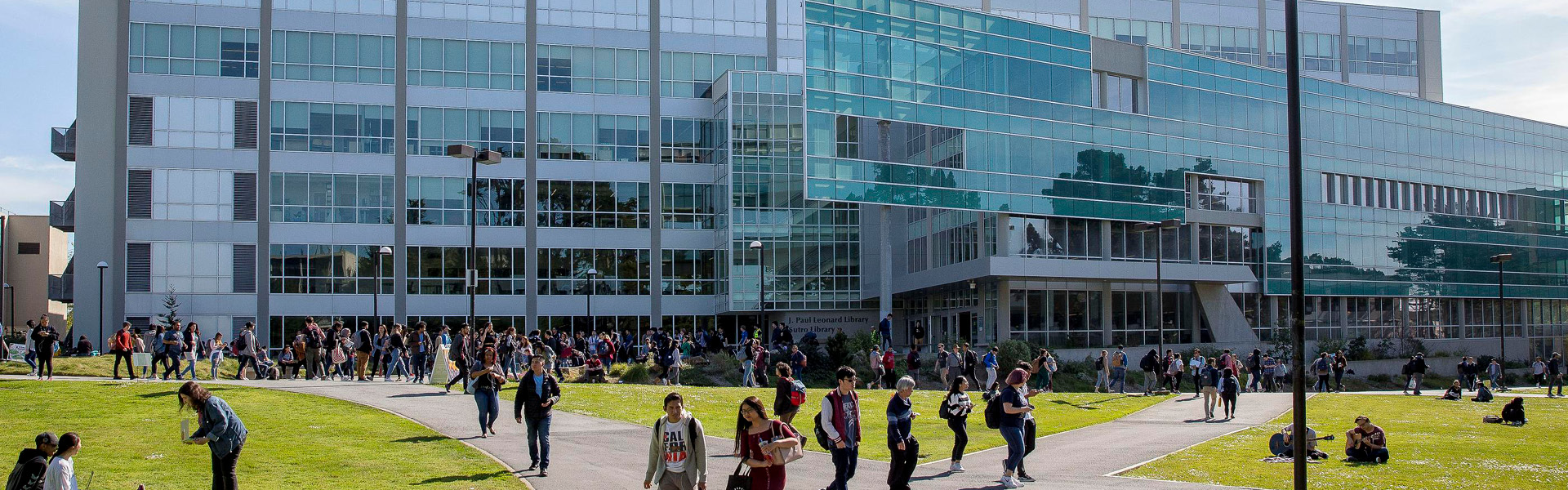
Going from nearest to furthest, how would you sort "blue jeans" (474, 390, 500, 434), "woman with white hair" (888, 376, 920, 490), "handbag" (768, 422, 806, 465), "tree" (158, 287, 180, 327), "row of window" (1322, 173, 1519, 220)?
"handbag" (768, 422, 806, 465)
"woman with white hair" (888, 376, 920, 490)
"blue jeans" (474, 390, 500, 434)
"tree" (158, 287, 180, 327)
"row of window" (1322, 173, 1519, 220)

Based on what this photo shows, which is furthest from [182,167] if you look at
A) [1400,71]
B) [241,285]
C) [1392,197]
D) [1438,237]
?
[1400,71]

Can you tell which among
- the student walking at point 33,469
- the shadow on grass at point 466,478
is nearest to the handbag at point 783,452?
the shadow on grass at point 466,478

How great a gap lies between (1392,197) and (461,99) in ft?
153

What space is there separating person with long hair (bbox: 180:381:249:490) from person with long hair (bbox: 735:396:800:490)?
17.3ft

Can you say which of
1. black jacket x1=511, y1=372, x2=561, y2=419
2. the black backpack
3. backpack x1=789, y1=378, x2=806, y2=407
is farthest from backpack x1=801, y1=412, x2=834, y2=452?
black jacket x1=511, y1=372, x2=561, y2=419

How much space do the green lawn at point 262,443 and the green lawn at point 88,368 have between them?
5.48 metres

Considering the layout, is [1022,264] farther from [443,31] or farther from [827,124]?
[443,31]

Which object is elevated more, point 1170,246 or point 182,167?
point 182,167

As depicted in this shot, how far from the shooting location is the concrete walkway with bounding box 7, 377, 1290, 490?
14.6 m

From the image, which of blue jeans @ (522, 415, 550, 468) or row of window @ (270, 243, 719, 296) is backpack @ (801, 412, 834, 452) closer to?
blue jeans @ (522, 415, 550, 468)

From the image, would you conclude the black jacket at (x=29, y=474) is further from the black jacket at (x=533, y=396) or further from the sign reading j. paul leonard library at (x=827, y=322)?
the sign reading j. paul leonard library at (x=827, y=322)

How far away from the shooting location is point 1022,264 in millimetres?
45031

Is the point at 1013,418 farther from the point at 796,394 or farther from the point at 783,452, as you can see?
the point at 783,452

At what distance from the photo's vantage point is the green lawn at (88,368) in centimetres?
2770
